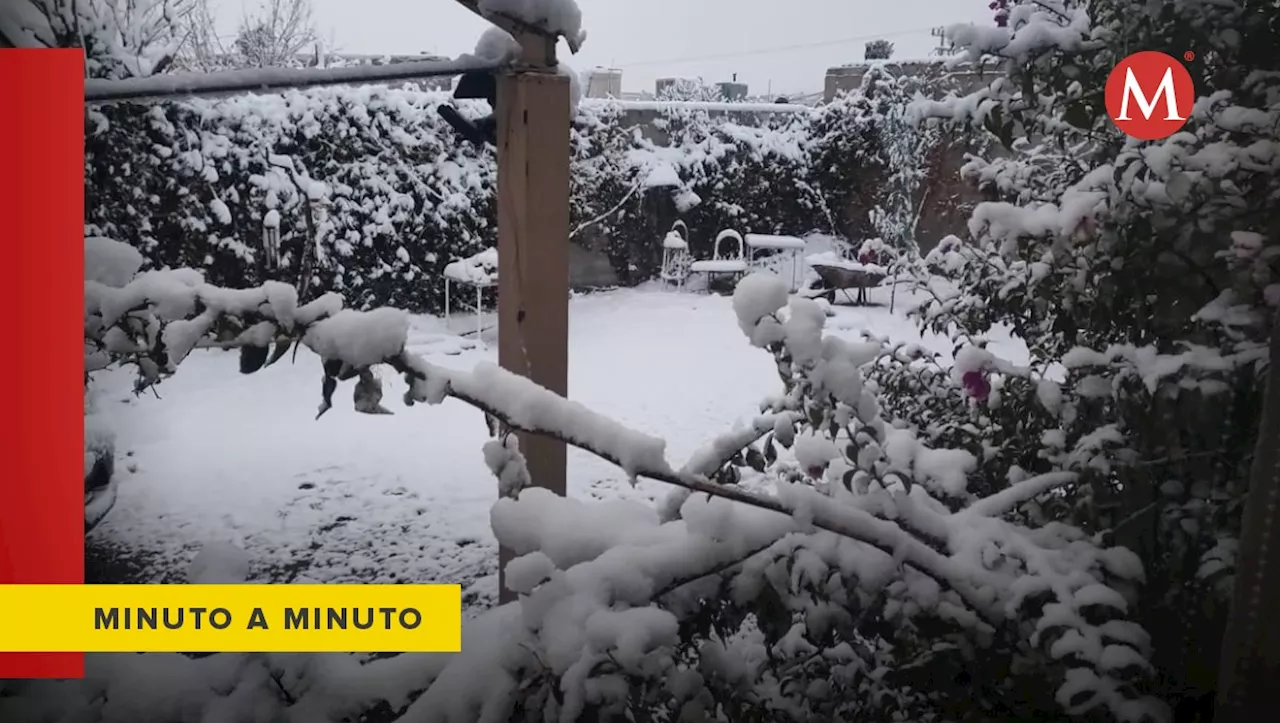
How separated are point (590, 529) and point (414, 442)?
105 inches

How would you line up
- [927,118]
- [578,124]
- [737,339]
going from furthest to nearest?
[578,124]
[737,339]
[927,118]

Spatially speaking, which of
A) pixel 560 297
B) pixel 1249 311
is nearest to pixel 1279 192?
pixel 1249 311

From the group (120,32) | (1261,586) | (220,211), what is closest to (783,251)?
(220,211)

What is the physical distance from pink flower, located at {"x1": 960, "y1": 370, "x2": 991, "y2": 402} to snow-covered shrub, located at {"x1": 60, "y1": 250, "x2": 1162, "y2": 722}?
0.36 m

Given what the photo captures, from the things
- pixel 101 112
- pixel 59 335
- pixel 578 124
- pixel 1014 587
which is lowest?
pixel 1014 587

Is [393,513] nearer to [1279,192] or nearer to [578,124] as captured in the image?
[1279,192]

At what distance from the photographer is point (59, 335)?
0.78 metres

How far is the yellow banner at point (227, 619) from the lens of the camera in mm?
785

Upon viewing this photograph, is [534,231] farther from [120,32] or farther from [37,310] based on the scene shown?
[120,32]

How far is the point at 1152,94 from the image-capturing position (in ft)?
3.57

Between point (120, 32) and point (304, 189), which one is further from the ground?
point (120, 32)

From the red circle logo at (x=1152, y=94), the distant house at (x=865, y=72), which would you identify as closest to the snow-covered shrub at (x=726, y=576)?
the red circle logo at (x=1152, y=94)

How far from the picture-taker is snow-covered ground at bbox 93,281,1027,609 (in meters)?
2.37

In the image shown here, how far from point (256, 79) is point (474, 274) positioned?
3770 millimetres
